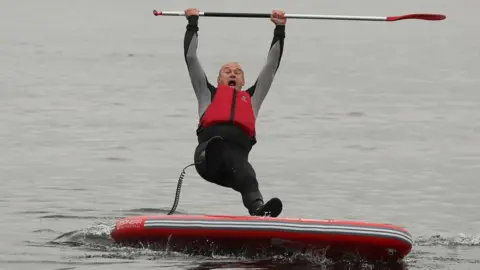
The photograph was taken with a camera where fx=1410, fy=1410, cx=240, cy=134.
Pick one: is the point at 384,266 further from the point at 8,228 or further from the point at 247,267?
the point at 8,228

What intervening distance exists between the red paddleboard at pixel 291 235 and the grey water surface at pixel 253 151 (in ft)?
0.51

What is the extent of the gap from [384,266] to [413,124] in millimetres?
11023

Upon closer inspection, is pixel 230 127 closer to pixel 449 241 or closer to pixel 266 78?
pixel 266 78

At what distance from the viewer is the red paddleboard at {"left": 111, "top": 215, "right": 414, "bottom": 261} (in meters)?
10.4

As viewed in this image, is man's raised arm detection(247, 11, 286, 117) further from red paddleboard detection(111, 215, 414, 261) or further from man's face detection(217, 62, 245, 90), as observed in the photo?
red paddleboard detection(111, 215, 414, 261)

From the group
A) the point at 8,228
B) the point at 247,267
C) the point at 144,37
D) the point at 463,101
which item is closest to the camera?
the point at 247,267

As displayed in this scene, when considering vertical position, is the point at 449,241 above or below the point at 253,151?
below

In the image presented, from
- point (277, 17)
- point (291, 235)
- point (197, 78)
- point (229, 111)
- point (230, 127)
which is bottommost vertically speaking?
point (291, 235)

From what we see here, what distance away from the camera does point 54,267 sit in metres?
10.5

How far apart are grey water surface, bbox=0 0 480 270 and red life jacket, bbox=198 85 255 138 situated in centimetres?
121

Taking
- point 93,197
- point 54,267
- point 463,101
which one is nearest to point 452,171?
point 93,197

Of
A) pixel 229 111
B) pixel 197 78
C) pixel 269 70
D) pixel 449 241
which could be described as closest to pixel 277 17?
pixel 269 70

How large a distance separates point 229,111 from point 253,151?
6.79 m

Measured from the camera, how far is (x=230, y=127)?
37.4ft
